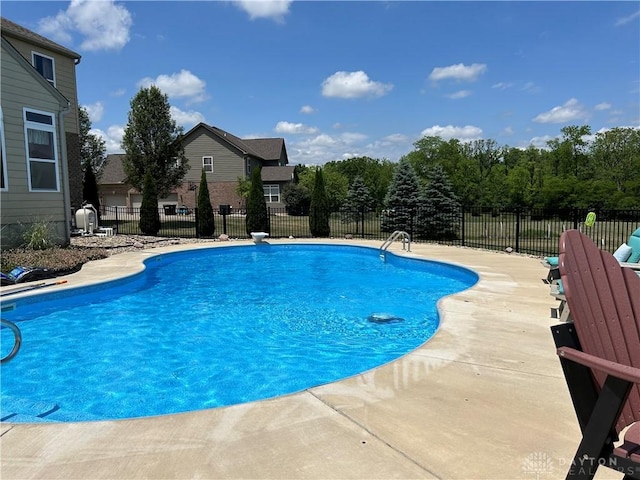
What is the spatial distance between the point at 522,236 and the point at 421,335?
13.4 metres

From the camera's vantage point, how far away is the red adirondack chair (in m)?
1.53

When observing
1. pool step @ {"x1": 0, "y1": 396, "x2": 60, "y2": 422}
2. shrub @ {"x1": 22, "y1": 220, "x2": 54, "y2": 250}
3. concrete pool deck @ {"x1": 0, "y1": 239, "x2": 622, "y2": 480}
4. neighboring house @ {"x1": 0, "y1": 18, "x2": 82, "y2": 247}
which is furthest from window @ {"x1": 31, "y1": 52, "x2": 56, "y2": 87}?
concrete pool deck @ {"x1": 0, "y1": 239, "x2": 622, "y2": 480}

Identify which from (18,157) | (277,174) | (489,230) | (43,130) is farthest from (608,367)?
(277,174)

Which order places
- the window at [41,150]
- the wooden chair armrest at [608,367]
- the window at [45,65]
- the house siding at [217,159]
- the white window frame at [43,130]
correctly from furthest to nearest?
the house siding at [217,159]
the window at [45,65]
the window at [41,150]
the white window frame at [43,130]
the wooden chair armrest at [608,367]

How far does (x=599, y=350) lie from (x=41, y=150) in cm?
1434

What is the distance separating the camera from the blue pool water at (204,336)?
4.70 meters

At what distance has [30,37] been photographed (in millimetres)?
17219

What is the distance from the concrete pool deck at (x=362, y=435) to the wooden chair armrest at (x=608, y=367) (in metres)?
1.19

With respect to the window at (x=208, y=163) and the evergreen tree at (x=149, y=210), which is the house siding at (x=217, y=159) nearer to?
the window at (x=208, y=163)

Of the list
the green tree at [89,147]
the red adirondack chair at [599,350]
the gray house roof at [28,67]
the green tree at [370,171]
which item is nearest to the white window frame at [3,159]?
the gray house roof at [28,67]

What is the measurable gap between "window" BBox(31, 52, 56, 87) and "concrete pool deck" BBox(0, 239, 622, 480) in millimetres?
20078

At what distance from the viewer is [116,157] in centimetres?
4172

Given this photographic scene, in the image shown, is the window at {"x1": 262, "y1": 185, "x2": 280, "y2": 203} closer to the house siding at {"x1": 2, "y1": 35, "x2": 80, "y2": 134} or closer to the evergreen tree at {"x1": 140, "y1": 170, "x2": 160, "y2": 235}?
the evergreen tree at {"x1": 140, "y1": 170, "x2": 160, "y2": 235}

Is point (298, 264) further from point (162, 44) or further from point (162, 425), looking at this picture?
point (162, 425)
